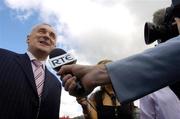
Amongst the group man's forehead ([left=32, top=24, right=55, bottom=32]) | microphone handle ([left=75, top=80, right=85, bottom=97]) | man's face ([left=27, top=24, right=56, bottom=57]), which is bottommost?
microphone handle ([left=75, top=80, right=85, bottom=97])

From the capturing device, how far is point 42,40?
4.16 metres

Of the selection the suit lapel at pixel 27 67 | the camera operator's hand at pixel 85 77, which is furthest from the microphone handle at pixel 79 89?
the suit lapel at pixel 27 67

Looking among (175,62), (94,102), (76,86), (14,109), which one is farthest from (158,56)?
(94,102)

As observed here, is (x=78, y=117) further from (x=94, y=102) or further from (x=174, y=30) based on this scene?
(x=174, y=30)

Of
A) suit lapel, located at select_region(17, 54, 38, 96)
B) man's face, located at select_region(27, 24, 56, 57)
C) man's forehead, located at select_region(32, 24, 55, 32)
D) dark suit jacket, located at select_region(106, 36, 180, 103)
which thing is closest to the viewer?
dark suit jacket, located at select_region(106, 36, 180, 103)

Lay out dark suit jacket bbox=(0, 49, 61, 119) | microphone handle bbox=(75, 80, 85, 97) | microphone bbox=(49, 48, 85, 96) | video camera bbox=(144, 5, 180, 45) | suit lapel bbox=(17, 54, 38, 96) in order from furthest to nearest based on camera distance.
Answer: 1. suit lapel bbox=(17, 54, 38, 96)
2. dark suit jacket bbox=(0, 49, 61, 119)
3. microphone bbox=(49, 48, 85, 96)
4. video camera bbox=(144, 5, 180, 45)
5. microphone handle bbox=(75, 80, 85, 97)

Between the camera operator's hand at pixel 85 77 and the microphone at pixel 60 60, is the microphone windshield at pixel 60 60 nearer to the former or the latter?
the microphone at pixel 60 60

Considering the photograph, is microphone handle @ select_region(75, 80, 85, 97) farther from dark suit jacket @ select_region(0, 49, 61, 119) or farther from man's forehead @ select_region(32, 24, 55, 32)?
man's forehead @ select_region(32, 24, 55, 32)

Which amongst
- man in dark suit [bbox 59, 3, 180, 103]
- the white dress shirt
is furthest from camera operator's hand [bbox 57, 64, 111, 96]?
the white dress shirt

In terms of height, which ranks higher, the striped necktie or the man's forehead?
the man's forehead

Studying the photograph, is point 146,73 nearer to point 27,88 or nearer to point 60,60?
point 60,60

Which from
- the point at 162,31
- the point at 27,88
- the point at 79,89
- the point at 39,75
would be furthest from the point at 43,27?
the point at 79,89

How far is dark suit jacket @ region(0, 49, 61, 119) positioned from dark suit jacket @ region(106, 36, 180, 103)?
2.00 metres

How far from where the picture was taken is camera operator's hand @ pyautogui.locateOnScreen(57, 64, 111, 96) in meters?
1.48
